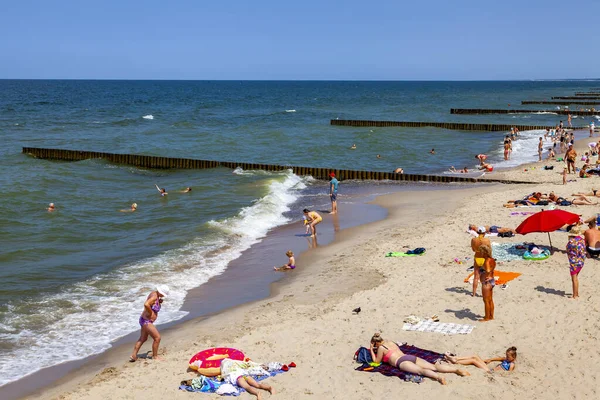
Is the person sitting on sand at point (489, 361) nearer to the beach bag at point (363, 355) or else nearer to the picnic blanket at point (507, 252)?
the beach bag at point (363, 355)

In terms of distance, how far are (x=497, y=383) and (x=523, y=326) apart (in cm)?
243

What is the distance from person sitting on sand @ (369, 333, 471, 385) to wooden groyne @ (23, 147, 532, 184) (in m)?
21.5

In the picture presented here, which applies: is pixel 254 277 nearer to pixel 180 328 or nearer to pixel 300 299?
pixel 300 299

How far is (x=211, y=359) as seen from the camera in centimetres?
1074

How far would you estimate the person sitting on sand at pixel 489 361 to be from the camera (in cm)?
1009

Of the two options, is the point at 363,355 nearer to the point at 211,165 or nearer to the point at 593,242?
the point at 593,242

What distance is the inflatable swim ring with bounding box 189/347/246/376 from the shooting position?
10523 mm

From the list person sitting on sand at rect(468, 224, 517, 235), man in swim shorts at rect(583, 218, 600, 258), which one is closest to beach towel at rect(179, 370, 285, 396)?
man in swim shorts at rect(583, 218, 600, 258)

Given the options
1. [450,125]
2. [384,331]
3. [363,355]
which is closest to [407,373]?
[363,355]

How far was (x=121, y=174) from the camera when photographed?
3800 cm

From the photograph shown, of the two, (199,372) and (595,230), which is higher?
(595,230)

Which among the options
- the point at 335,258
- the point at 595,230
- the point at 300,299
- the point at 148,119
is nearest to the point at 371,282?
the point at 300,299

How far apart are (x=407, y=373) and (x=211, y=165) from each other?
30.4m

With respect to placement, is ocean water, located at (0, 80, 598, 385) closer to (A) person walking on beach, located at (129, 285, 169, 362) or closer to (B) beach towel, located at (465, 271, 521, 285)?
(A) person walking on beach, located at (129, 285, 169, 362)
